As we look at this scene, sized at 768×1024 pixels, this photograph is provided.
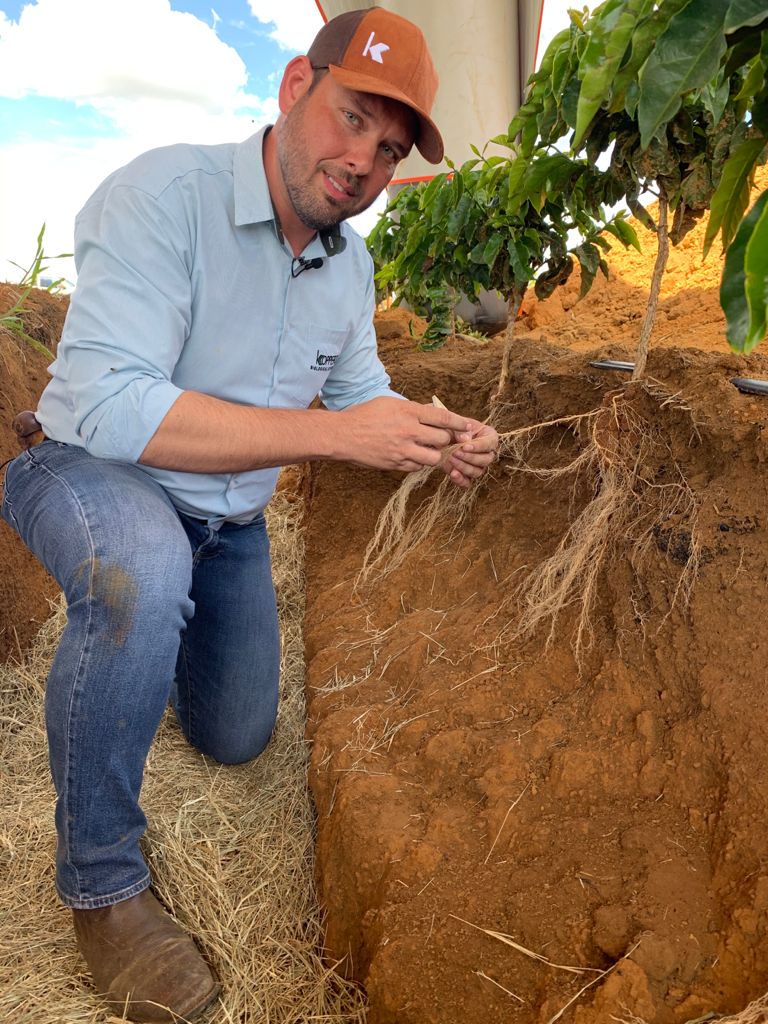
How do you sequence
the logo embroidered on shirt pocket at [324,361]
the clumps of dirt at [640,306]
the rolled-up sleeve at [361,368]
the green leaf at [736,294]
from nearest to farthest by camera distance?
the green leaf at [736,294] → the logo embroidered on shirt pocket at [324,361] → the rolled-up sleeve at [361,368] → the clumps of dirt at [640,306]

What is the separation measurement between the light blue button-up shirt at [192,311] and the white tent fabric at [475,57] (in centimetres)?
386

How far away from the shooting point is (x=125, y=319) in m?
1.56

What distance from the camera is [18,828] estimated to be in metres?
2.03

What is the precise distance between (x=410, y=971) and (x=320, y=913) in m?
0.38

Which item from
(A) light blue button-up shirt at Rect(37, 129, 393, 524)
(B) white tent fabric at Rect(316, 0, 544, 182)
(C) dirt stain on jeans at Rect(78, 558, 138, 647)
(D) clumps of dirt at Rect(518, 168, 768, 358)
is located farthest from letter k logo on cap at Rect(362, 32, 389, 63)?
(B) white tent fabric at Rect(316, 0, 544, 182)

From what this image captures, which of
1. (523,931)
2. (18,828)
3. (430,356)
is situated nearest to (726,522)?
(523,931)

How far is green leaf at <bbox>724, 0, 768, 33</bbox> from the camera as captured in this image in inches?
30.4

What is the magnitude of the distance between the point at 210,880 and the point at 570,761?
2.81 feet

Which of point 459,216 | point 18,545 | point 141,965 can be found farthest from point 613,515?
point 18,545

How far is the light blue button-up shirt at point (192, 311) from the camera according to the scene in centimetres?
154

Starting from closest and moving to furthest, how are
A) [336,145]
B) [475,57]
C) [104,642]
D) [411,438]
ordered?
1. [104,642]
2. [336,145]
3. [411,438]
4. [475,57]

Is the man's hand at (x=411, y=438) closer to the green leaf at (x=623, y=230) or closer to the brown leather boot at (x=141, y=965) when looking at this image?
the brown leather boot at (x=141, y=965)

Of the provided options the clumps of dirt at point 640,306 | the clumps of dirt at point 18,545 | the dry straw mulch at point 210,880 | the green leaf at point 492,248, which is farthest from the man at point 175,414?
the clumps of dirt at point 640,306

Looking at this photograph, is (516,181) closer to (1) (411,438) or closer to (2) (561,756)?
(1) (411,438)
